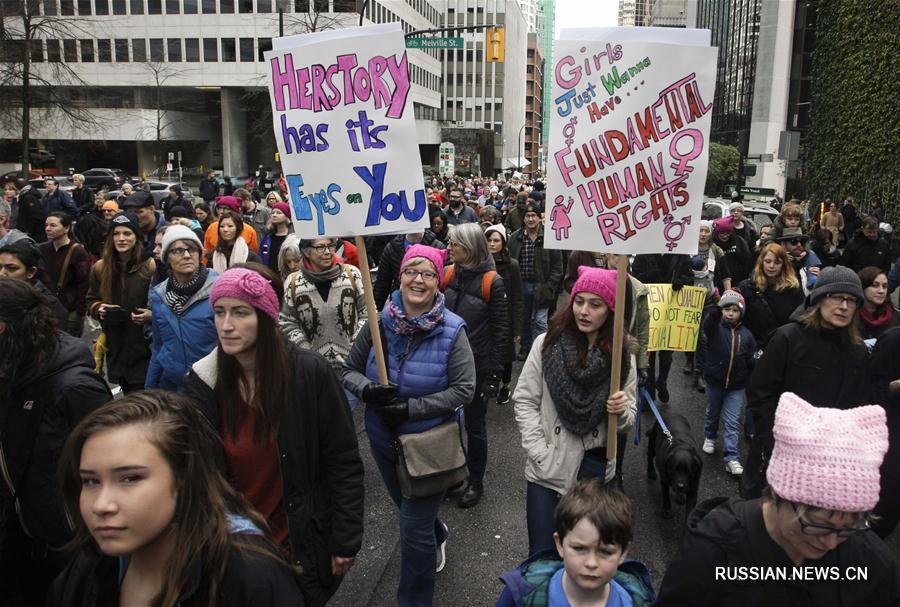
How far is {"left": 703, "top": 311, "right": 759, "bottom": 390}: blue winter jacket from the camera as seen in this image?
617cm

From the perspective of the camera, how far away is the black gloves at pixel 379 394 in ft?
11.6

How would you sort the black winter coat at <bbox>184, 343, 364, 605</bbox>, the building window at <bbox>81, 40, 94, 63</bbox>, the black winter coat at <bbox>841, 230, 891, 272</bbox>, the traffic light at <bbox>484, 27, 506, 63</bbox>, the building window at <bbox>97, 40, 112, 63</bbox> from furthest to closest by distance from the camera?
the building window at <bbox>97, 40, 112, 63</bbox>, the building window at <bbox>81, 40, 94, 63</bbox>, the traffic light at <bbox>484, 27, 506, 63</bbox>, the black winter coat at <bbox>841, 230, 891, 272</bbox>, the black winter coat at <bbox>184, 343, 364, 605</bbox>

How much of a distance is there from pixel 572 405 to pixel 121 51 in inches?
2428

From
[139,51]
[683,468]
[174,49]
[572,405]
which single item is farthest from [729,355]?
[139,51]

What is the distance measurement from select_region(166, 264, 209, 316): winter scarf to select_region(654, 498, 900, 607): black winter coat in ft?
11.1

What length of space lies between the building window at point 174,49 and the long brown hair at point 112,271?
57115 mm

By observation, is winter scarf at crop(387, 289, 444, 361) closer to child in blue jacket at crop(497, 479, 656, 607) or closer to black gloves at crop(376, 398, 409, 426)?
black gloves at crop(376, 398, 409, 426)

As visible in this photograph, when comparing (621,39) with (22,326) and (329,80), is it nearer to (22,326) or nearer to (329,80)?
(329,80)

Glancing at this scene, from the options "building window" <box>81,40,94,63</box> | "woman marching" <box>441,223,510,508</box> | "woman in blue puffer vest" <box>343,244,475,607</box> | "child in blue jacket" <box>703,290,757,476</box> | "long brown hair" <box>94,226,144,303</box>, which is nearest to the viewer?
"woman in blue puffer vest" <box>343,244,475,607</box>

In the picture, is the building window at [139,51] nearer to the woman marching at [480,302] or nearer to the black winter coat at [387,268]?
the black winter coat at [387,268]

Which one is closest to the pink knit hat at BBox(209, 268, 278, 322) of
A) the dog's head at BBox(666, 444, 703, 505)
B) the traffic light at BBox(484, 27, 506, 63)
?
the dog's head at BBox(666, 444, 703, 505)

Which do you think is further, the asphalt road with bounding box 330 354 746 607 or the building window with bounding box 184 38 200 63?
the building window with bounding box 184 38 200 63

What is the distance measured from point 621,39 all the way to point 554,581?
2.45 meters

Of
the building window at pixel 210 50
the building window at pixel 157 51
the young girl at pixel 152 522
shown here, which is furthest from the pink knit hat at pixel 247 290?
the building window at pixel 157 51
